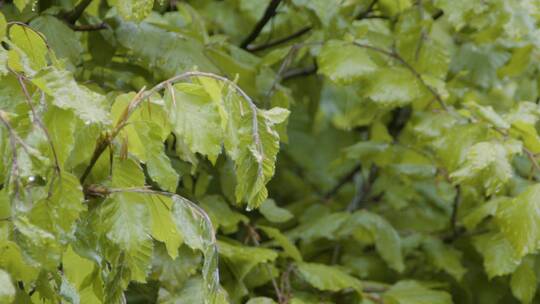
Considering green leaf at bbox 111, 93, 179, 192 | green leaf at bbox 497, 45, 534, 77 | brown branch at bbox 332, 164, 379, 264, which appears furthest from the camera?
brown branch at bbox 332, 164, 379, 264

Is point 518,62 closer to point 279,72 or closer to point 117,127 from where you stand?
point 279,72

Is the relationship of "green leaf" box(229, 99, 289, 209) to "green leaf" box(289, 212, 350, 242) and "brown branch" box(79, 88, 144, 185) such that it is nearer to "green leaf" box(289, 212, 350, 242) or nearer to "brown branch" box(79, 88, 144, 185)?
"brown branch" box(79, 88, 144, 185)

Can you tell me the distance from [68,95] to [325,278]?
3.09 feet

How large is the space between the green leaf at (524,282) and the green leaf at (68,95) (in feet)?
4.20

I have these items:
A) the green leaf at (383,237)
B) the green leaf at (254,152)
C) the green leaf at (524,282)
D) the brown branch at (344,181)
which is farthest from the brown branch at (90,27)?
the brown branch at (344,181)

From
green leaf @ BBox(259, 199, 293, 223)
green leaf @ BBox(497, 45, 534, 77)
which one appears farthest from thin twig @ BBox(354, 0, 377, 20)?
green leaf @ BBox(259, 199, 293, 223)

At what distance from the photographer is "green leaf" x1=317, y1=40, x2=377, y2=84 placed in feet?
6.25

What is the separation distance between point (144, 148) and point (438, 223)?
160 cm

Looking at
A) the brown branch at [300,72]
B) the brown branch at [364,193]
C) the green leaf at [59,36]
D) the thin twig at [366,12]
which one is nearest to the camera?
the green leaf at [59,36]

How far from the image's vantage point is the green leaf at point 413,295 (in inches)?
76.2

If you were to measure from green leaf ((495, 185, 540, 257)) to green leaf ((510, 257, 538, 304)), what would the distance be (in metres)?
0.37

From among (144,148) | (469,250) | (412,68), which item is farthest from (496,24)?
(144,148)

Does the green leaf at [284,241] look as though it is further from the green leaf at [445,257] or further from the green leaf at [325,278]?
the green leaf at [445,257]

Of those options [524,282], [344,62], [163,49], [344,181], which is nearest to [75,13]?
[163,49]
